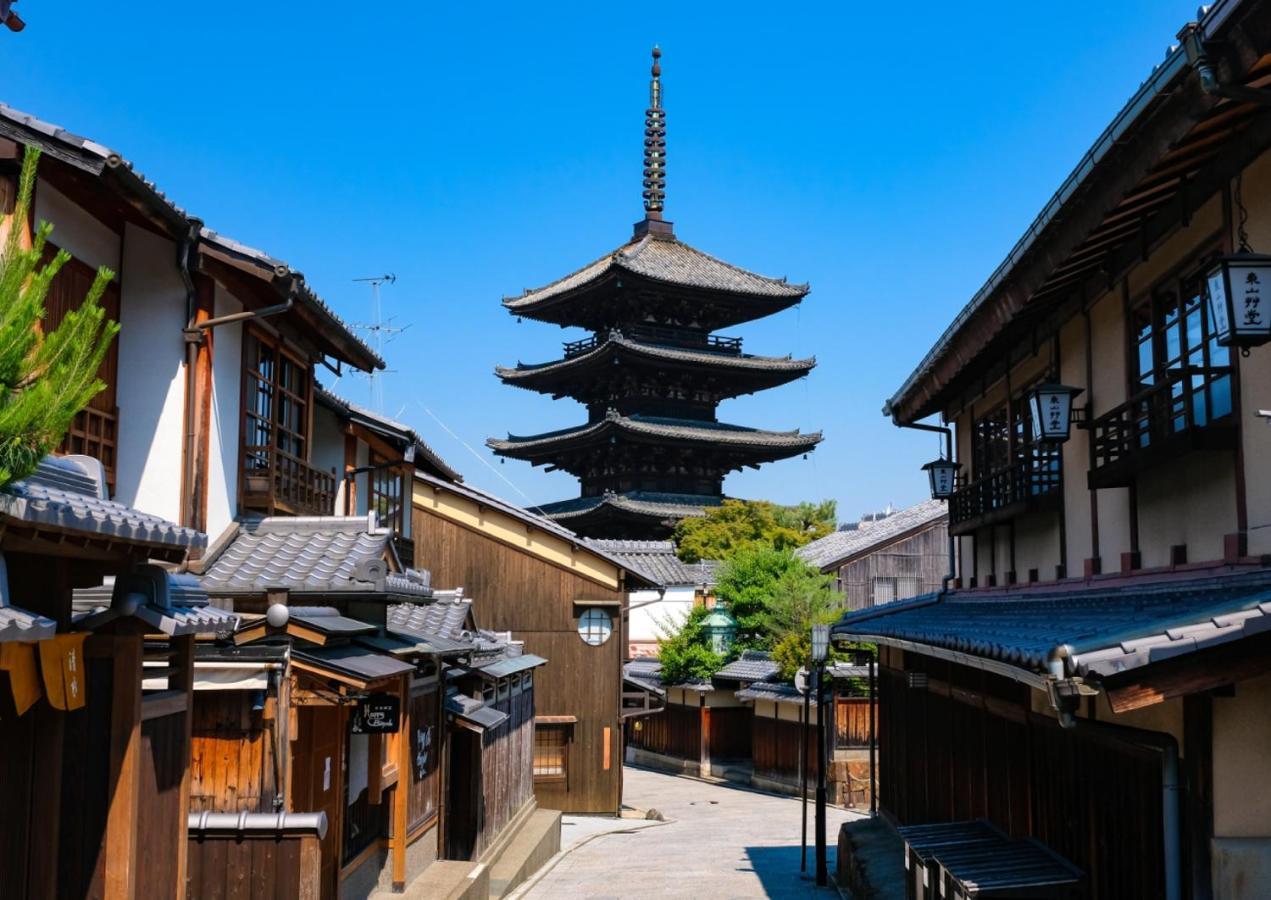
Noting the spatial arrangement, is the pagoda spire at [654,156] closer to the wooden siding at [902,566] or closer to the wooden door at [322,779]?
the wooden siding at [902,566]

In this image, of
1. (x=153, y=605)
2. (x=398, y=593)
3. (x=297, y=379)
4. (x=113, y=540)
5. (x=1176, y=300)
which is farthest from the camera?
(x=297, y=379)

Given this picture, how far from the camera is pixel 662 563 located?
155ft

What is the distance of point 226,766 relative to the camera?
36.2 feet

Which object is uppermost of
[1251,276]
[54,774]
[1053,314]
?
[1053,314]

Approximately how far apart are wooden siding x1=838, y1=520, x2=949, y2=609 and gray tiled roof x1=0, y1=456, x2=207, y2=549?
3756cm

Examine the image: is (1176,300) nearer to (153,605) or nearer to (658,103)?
(153,605)

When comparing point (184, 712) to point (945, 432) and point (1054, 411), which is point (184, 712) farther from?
point (945, 432)

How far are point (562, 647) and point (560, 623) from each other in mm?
571

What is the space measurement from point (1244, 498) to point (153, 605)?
22.2 feet

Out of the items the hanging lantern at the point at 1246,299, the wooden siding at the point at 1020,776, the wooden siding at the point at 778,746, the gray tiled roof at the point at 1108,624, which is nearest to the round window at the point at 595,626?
the wooden siding at the point at 778,746

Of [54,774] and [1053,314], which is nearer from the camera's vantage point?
[54,774]

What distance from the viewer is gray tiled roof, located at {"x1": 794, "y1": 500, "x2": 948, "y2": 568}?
1748 inches

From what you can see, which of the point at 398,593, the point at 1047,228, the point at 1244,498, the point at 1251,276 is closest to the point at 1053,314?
the point at 1047,228

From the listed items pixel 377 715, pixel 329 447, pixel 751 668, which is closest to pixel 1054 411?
pixel 377 715
